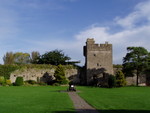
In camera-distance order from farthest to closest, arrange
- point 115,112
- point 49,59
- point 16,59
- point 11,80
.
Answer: point 16,59, point 49,59, point 11,80, point 115,112

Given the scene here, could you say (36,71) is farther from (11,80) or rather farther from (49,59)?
(49,59)

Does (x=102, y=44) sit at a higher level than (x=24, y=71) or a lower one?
higher

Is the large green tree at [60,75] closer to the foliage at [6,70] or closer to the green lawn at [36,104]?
the foliage at [6,70]

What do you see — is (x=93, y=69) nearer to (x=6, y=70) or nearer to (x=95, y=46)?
(x=95, y=46)

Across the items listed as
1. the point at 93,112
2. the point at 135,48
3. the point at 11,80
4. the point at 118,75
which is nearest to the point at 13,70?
the point at 11,80

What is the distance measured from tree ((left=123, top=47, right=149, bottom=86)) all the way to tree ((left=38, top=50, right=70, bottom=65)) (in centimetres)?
1823

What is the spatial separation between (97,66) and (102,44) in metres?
3.40

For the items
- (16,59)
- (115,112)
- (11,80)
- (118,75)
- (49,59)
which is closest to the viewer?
(115,112)

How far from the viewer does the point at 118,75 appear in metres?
30.4

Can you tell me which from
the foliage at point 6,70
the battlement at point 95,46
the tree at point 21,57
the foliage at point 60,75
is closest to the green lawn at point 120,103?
the foliage at point 60,75

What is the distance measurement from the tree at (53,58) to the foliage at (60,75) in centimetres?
1363

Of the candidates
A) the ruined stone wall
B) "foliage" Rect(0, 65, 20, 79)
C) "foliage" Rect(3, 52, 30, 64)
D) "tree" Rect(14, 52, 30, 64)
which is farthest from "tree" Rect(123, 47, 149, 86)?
"tree" Rect(14, 52, 30, 64)

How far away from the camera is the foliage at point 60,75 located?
3216cm

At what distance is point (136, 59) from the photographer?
30.4 meters
